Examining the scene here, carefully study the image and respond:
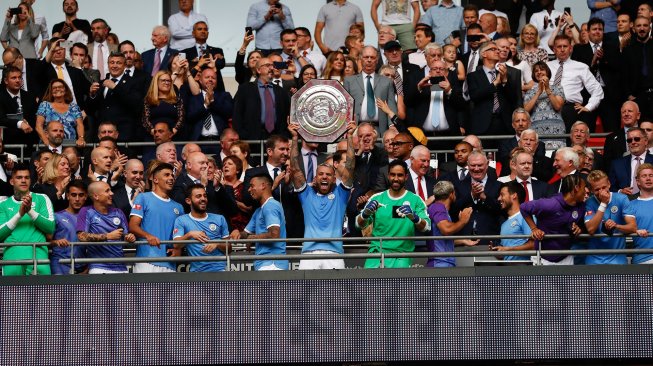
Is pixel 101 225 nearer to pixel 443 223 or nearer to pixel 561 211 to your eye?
pixel 443 223

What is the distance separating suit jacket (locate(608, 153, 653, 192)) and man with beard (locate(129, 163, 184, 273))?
216 inches

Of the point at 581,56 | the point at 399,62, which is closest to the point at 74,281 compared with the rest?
the point at 399,62

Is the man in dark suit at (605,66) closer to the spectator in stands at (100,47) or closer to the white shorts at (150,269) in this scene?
the spectator in stands at (100,47)

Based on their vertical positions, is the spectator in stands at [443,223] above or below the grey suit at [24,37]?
below

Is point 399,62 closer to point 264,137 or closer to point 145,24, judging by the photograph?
point 264,137

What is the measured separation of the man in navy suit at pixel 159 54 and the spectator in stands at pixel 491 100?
4.67 meters

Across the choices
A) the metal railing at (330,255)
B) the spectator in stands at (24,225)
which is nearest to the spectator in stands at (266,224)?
the metal railing at (330,255)

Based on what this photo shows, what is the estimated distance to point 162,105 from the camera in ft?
74.5

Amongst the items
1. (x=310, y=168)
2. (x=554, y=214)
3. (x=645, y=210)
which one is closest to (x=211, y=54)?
(x=310, y=168)

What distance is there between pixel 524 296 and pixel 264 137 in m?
5.51

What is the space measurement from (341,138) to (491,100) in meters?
2.24

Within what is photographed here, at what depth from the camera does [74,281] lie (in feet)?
61.4

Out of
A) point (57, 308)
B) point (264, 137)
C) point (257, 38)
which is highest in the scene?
point (257, 38)

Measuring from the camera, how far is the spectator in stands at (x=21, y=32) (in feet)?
86.6
